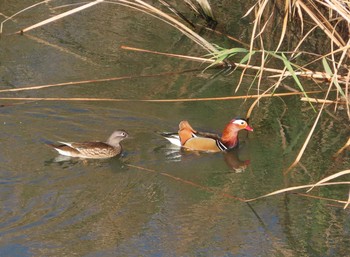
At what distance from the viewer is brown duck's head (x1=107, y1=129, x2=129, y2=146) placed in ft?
26.8

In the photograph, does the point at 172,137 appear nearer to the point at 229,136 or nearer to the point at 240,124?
the point at 229,136

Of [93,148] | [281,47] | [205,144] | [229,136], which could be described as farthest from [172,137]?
[281,47]

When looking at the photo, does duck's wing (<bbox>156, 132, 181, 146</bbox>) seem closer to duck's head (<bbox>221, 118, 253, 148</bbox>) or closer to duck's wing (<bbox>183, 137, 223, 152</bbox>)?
duck's wing (<bbox>183, 137, 223, 152</bbox>)

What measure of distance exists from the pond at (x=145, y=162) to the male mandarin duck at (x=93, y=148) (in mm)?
76

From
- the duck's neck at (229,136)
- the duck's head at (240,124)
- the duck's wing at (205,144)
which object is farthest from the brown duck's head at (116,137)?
the duck's head at (240,124)

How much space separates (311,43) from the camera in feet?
37.2

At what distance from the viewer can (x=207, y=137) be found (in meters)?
8.65

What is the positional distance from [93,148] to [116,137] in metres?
0.28

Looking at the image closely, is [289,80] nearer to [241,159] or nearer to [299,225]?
[241,159]

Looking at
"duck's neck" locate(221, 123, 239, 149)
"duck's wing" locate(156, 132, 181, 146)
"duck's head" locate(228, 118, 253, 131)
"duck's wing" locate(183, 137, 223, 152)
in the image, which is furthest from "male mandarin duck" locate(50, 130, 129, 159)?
"duck's head" locate(228, 118, 253, 131)

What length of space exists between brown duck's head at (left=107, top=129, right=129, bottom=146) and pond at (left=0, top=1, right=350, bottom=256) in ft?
Result: 0.52

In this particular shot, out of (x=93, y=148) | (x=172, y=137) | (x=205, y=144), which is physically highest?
(x=93, y=148)

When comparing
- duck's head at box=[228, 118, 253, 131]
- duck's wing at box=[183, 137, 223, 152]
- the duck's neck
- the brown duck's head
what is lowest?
duck's wing at box=[183, 137, 223, 152]

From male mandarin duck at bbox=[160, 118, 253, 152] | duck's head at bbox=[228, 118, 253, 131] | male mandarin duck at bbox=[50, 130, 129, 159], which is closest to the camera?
male mandarin duck at bbox=[50, 130, 129, 159]
